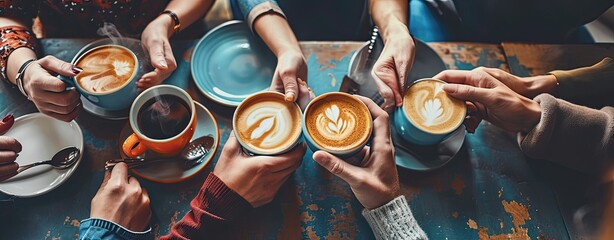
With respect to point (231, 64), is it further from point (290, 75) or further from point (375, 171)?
point (375, 171)

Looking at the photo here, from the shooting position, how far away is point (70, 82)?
114 cm

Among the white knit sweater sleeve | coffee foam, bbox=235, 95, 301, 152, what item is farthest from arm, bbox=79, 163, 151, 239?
the white knit sweater sleeve

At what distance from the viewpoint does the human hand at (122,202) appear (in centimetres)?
104

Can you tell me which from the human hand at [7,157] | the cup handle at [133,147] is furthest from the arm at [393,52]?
the human hand at [7,157]

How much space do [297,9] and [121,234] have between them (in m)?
1.25

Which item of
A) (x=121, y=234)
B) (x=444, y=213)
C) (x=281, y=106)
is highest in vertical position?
(x=281, y=106)

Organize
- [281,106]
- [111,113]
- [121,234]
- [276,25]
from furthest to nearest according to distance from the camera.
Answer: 1. [276,25]
2. [111,113]
3. [281,106]
4. [121,234]

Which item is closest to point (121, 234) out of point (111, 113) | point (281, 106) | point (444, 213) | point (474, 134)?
point (111, 113)

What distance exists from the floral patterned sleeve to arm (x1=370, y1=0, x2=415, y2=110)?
1.16 meters

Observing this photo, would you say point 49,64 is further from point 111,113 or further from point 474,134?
point 474,134

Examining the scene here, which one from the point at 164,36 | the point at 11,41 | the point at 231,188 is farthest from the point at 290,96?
the point at 11,41

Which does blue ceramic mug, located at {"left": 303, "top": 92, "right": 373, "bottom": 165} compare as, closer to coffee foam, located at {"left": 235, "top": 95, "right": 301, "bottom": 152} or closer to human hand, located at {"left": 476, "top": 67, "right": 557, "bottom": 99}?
coffee foam, located at {"left": 235, "top": 95, "right": 301, "bottom": 152}

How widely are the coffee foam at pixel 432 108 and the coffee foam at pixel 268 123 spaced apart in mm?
328

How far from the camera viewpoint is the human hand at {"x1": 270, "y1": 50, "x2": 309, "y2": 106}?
1129mm
